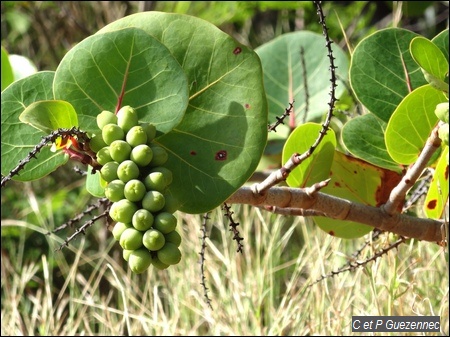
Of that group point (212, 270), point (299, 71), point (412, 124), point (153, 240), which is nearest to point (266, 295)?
point (212, 270)

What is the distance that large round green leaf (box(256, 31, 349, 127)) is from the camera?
1.29 metres

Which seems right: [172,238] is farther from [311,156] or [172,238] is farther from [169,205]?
[311,156]

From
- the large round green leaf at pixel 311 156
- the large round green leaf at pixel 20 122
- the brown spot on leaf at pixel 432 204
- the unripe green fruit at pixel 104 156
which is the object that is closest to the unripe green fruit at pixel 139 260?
the unripe green fruit at pixel 104 156

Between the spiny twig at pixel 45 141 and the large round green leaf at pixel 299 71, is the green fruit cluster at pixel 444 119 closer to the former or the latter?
the spiny twig at pixel 45 141

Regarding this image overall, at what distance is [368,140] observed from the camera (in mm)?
896

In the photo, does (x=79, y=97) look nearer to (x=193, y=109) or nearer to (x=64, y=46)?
(x=193, y=109)

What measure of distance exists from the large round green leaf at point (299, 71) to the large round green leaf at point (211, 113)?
606 millimetres

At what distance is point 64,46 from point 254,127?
2986 mm

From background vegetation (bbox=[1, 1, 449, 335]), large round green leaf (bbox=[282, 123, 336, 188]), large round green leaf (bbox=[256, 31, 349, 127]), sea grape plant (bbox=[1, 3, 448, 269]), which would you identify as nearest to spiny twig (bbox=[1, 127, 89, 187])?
sea grape plant (bbox=[1, 3, 448, 269])

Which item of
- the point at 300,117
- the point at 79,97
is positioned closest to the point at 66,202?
the point at 300,117

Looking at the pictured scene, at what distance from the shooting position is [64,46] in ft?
11.4

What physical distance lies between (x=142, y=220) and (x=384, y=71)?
1.45 feet

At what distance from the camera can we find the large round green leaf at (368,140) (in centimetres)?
89

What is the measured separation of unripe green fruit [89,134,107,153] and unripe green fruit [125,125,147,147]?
0.05 metres
